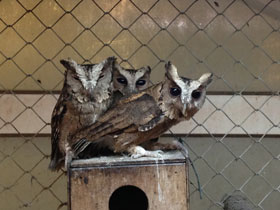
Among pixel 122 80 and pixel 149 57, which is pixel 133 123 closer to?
pixel 122 80

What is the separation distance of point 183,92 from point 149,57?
58cm

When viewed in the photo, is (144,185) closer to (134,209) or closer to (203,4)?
(134,209)

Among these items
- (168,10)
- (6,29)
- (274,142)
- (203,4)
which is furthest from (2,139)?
(274,142)

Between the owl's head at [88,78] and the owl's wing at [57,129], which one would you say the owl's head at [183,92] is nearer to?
the owl's head at [88,78]

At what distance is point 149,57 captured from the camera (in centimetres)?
153

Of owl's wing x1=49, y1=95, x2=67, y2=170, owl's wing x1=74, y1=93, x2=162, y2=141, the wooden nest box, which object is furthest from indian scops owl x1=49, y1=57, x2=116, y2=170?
the wooden nest box

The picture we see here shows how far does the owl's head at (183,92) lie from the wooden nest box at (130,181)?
12cm

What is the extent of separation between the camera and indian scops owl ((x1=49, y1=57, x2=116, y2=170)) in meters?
1.18

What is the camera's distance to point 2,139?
1.55 meters

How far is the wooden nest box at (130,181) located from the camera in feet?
3.01

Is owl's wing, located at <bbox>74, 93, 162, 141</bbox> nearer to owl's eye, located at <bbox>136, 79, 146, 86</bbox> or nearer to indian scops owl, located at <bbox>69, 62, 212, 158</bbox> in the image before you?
indian scops owl, located at <bbox>69, 62, 212, 158</bbox>

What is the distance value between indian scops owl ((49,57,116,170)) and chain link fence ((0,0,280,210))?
29 centimetres

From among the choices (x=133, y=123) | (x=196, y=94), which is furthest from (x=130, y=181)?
(x=196, y=94)

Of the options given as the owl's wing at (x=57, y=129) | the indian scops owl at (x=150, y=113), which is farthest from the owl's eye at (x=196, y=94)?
the owl's wing at (x=57, y=129)
